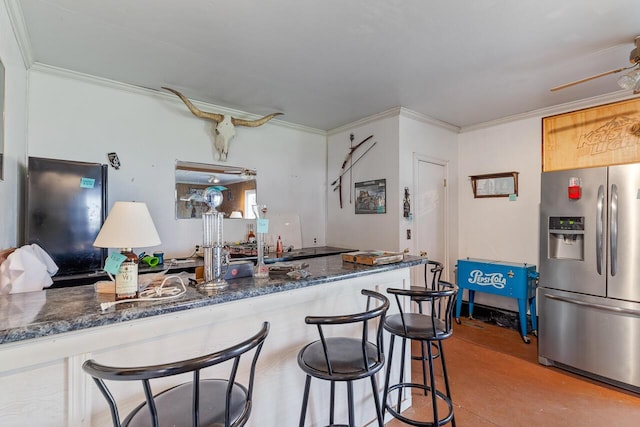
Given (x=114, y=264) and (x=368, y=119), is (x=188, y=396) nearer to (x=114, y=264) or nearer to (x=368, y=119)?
(x=114, y=264)

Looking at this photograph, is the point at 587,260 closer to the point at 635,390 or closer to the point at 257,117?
the point at 635,390

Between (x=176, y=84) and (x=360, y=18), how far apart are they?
195cm

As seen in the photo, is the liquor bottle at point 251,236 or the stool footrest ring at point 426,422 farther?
the liquor bottle at point 251,236

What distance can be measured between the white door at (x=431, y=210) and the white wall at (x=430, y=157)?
0.23ft

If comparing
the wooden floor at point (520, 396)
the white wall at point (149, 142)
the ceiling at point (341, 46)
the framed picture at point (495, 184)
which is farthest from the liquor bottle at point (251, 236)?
the framed picture at point (495, 184)

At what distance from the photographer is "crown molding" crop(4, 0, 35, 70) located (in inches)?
Answer: 72.0

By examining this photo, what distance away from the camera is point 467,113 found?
372 cm

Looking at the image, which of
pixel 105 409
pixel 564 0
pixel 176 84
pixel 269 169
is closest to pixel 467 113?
pixel 564 0

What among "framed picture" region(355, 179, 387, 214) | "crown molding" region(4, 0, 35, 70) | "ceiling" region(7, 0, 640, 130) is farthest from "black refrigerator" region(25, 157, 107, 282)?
"framed picture" region(355, 179, 387, 214)

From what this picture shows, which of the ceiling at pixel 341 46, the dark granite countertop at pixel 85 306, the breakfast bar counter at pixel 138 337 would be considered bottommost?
the breakfast bar counter at pixel 138 337

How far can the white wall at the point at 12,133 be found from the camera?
1836 mm

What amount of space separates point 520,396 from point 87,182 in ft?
12.4

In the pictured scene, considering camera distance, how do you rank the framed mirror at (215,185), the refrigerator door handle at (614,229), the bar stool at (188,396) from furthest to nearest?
1. the framed mirror at (215,185)
2. the refrigerator door handle at (614,229)
3. the bar stool at (188,396)

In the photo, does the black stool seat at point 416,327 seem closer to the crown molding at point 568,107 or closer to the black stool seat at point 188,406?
the black stool seat at point 188,406
